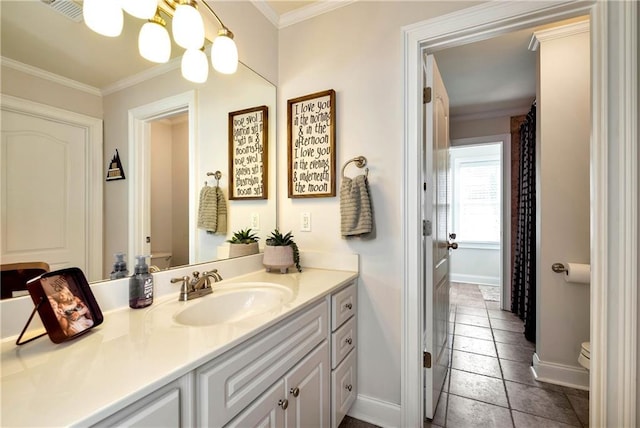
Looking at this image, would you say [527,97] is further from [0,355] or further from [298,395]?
[0,355]

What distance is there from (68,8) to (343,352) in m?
1.74

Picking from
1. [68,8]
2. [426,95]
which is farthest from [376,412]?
[68,8]

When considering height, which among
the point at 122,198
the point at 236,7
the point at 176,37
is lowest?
the point at 122,198

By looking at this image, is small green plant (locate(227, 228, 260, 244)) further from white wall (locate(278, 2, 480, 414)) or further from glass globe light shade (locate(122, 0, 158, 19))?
glass globe light shade (locate(122, 0, 158, 19))

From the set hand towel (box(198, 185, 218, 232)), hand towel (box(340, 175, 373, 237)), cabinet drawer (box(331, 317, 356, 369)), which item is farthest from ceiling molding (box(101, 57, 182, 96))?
cabinet drawer (box(331, 317, 356, 369))

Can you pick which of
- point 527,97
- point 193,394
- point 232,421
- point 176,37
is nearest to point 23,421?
point 193,394

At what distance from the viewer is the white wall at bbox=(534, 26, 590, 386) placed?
190 centimetres

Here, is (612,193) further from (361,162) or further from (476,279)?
(476,279)

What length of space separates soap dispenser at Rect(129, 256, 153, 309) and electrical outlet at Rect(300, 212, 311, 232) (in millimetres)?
901

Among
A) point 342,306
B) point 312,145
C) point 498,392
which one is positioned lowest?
point 498,392

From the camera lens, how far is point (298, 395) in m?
1.04

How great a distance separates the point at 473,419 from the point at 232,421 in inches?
58.8

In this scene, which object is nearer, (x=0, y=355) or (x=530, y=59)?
(x=0, y=355)

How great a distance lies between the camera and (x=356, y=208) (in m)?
1.50
